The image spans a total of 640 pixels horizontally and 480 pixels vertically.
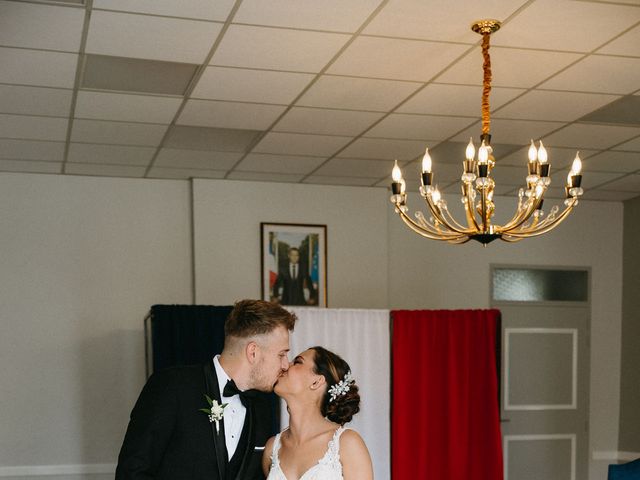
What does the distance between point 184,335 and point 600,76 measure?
11.1 feet

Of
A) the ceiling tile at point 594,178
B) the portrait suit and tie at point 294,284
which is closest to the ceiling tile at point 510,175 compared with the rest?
the ceiling tile at point 594,178

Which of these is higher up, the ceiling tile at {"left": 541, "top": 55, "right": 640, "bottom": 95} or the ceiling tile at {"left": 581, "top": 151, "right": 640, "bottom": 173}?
the ceiling tile at {"left": 541, "top": 55, "right": 640, "bottom": 95}

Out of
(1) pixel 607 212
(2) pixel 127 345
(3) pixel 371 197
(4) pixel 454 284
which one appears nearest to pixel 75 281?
(2) pixel 127 345

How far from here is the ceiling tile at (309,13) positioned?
3.86 meters

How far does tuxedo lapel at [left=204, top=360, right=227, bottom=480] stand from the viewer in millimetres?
2996

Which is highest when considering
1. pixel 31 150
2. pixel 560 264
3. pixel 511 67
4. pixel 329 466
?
pixel 511 67

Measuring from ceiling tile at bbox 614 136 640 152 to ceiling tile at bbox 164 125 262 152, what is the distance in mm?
2838

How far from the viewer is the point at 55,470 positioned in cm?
773

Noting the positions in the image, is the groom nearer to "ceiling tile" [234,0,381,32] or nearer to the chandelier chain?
"ceiling tile" [234,0,381,32]

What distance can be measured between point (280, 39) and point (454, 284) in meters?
5.06

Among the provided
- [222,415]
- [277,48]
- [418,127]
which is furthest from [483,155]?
[418,127]

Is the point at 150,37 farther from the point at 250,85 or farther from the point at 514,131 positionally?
the point at 514,131

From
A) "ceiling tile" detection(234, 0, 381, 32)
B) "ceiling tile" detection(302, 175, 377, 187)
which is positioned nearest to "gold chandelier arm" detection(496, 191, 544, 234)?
"ceiling tile" detection(234, 0, 381, 32)

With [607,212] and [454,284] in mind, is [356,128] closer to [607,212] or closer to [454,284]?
[454,284]
